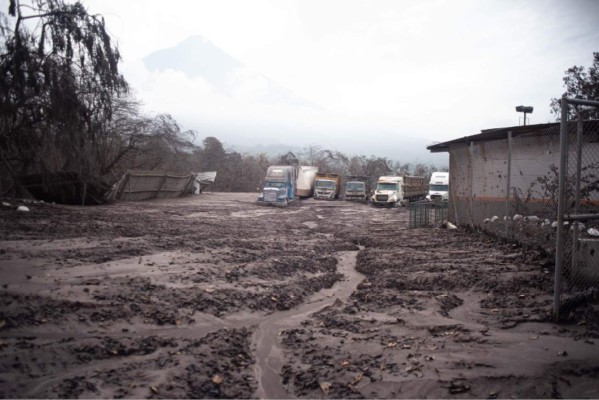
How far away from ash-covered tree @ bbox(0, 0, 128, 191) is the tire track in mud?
27.2ft

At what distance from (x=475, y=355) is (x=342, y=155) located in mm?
57757

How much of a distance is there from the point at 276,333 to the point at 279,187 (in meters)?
26.1

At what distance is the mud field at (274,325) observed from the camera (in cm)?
411

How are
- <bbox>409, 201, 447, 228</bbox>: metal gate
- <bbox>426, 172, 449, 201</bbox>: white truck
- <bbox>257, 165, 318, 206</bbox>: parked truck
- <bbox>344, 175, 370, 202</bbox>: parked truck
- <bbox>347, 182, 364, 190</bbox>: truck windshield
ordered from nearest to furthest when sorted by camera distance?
<bbox>409, 201, 447, 228</bbox>: metal gate, <bbox>257, 165, 318, 206</bbox>: parked truck, <bbox>426, 172, 449, 201</bbox>: white truck, <bbox>344, 175, 370, 202</bbox>: parked truck, <bbox>347, 182, 364, 190</bbox>: truck windshield

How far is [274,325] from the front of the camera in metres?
6.12

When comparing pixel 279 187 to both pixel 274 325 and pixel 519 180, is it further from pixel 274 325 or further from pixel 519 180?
pixel 274 325

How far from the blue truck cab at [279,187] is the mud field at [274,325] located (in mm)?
19823

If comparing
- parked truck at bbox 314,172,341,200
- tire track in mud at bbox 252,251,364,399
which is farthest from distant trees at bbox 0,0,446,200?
parked truck at bbox 314,172,341,200

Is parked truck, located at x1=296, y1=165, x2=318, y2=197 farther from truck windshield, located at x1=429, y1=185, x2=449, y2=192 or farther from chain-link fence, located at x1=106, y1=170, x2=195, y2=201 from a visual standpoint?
truck windshield, located at x1=429, y1=185, x2=449, y2=192

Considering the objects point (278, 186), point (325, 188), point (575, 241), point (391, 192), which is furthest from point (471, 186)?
point (325, 188)

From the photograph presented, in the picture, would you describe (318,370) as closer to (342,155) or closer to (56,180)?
(56,180)

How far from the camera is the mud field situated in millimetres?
4105

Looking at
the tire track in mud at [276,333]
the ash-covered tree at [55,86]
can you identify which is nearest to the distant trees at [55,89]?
the ash-covered tree at [55,86]

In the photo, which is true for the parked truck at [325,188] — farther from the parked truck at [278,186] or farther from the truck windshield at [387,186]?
the truck windshield at [387,186]
